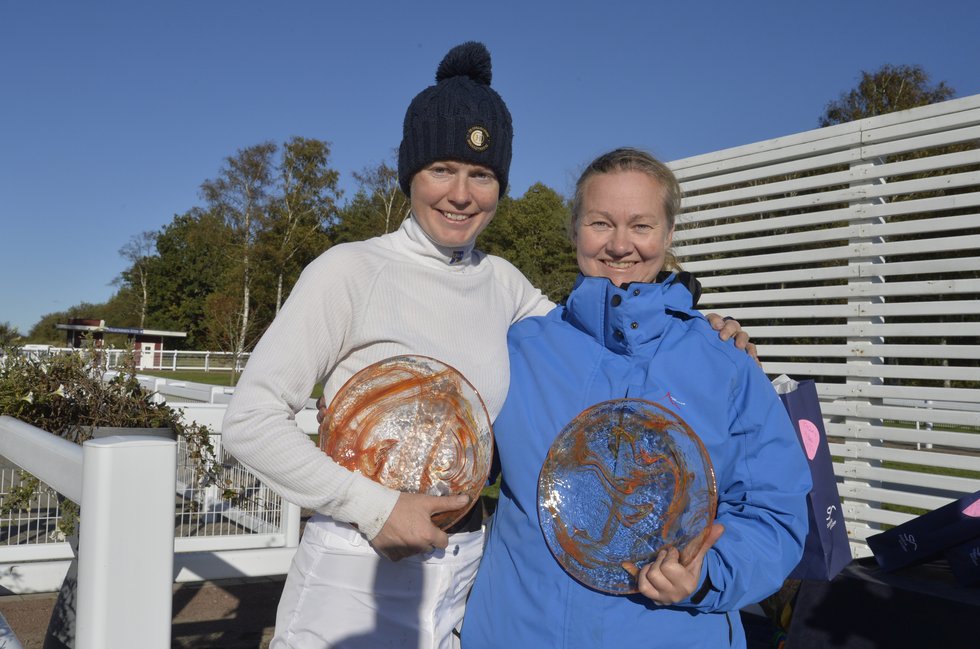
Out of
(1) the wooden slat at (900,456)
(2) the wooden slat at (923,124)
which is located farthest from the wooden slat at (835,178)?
(1) the wooden slat at (900,456)

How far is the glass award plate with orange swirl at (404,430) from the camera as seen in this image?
1639 mm

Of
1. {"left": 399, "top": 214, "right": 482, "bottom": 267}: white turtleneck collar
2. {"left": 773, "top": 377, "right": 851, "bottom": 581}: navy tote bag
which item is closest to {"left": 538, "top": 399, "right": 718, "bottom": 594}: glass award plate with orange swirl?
{"left": 399, "top": 214, "right": 482, "bottom": 267}: white turtleneck collar

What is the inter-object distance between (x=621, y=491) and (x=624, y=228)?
74 cm

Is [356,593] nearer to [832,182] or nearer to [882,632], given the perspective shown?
[882,632]

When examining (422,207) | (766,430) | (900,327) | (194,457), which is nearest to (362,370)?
(422,207)

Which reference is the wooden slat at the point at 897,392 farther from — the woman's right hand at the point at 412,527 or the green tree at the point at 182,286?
the green tree at the point at 182,286

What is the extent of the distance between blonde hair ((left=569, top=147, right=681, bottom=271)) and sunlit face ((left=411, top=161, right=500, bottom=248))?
0.36m

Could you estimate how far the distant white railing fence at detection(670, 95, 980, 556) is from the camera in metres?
5.09

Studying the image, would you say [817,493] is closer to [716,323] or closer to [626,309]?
[716,323]

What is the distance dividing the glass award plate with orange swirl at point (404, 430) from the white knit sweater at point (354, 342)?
2.8 inches

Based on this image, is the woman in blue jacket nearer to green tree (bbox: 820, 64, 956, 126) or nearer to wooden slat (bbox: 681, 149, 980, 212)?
wooden slat (bbox: 681, 149, 980, 212)

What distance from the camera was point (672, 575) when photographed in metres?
1.53

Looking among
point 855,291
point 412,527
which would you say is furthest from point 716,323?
point 855,291

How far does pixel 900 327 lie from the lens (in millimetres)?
5523
